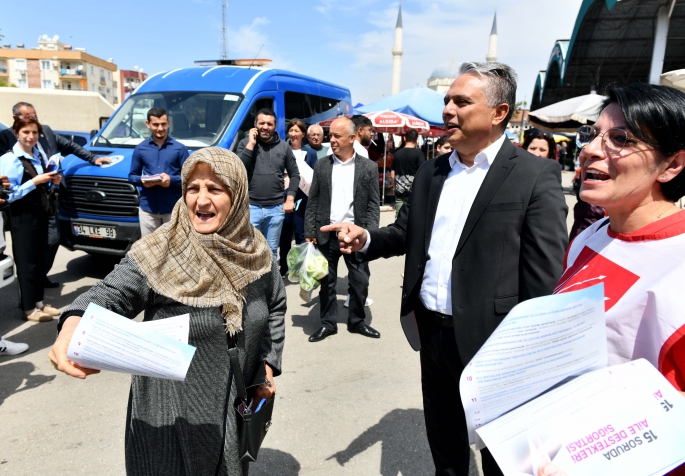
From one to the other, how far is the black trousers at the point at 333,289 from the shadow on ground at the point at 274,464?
1.91m

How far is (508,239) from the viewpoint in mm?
2051

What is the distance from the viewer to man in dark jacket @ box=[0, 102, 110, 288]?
16.0ft

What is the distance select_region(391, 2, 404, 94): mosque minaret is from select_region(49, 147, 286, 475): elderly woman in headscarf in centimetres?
7112

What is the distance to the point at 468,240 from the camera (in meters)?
2.11

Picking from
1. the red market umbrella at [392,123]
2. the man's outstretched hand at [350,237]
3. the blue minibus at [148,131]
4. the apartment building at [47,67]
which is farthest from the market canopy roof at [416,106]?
the apartment building at [47,67]

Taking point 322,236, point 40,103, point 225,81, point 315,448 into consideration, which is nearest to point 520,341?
point 315,448

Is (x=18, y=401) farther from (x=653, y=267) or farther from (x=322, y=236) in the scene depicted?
(x=653, y=267)

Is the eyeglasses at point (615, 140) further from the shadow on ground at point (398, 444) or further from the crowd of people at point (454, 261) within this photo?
the shadow on ground at point (398, 444)

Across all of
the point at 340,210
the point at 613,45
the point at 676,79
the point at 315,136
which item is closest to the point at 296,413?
the point at 340,210

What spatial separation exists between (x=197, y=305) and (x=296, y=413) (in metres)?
1.98

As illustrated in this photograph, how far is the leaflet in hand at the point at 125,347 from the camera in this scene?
4.19ft

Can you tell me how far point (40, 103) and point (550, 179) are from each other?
29297 mm

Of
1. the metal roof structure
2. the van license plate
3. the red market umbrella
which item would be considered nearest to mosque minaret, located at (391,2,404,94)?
the metal roof structure

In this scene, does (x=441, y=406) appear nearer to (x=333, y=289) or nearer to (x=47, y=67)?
(x=333, y=289)
